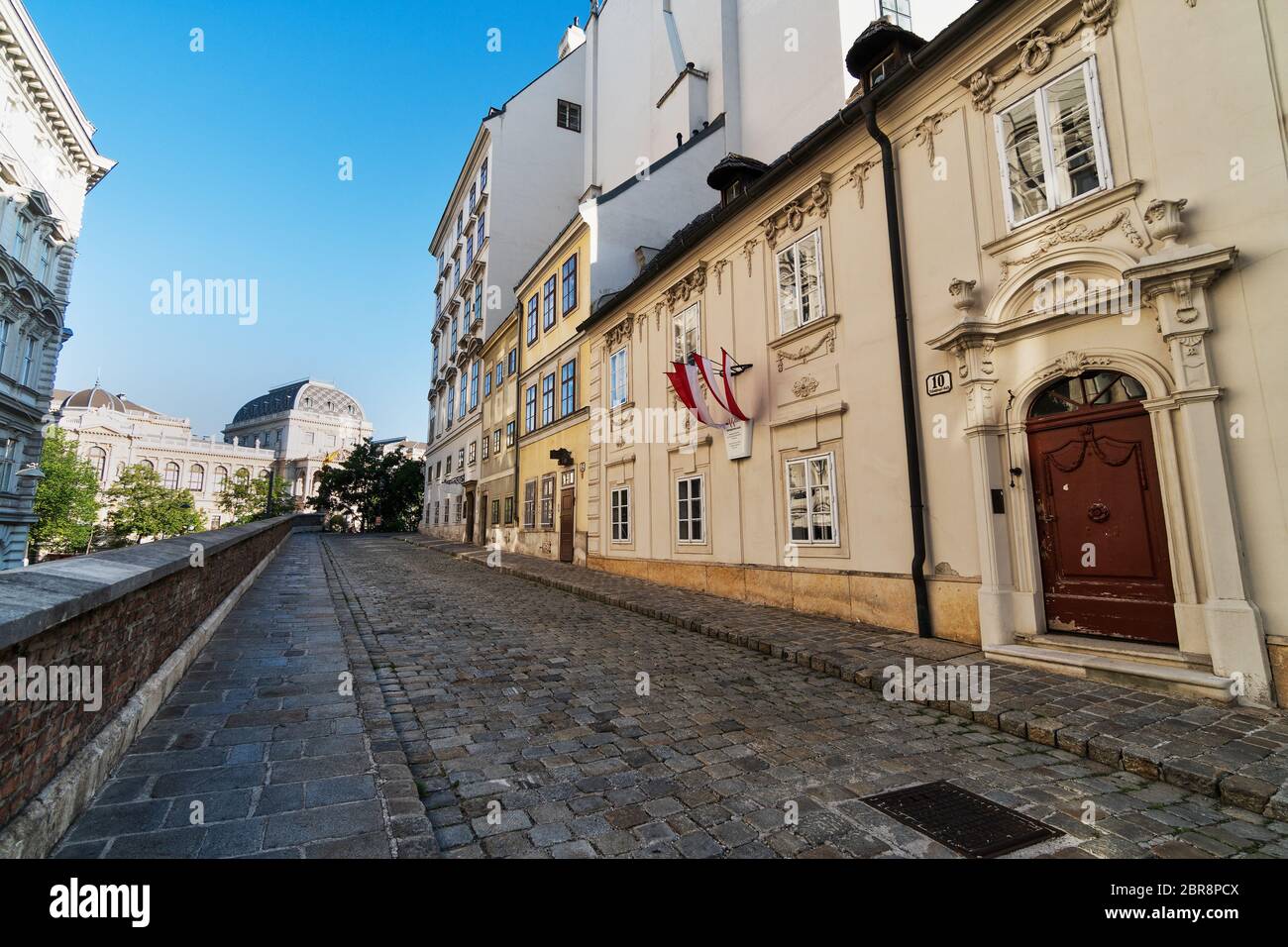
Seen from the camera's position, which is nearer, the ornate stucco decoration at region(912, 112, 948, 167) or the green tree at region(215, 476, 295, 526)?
the ornate stucco decoration at region(912, 112, 948, 167)

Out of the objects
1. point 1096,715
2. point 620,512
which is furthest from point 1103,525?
point 620,512

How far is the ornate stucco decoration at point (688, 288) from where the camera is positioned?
12.9 m

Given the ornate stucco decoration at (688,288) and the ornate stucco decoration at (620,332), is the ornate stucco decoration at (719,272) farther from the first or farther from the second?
the ornate stucco decoration at (620,332)

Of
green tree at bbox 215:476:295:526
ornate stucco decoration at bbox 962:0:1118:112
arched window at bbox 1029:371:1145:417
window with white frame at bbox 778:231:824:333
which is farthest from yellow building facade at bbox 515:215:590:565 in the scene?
green tree at bbox 215:476:295:526

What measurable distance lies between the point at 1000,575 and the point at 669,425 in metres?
8.10

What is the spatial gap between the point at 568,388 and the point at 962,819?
17596 mm

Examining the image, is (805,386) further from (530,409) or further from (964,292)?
(530,409)

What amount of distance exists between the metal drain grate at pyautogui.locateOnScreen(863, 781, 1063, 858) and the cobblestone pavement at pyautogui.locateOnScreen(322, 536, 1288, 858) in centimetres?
9

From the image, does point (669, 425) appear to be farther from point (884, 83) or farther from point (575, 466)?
point (884, 83)

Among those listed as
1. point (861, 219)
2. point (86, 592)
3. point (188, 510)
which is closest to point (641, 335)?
point (861, 219)

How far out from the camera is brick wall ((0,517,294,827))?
2.26m

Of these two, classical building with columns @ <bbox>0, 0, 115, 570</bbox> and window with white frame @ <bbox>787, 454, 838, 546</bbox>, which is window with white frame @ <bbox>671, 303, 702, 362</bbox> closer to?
window with white frame @ <bbox>787, 454, 838, 546</bbox>

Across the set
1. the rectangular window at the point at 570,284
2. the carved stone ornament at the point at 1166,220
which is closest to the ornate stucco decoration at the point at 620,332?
the rectangular window at the point at 570,284
